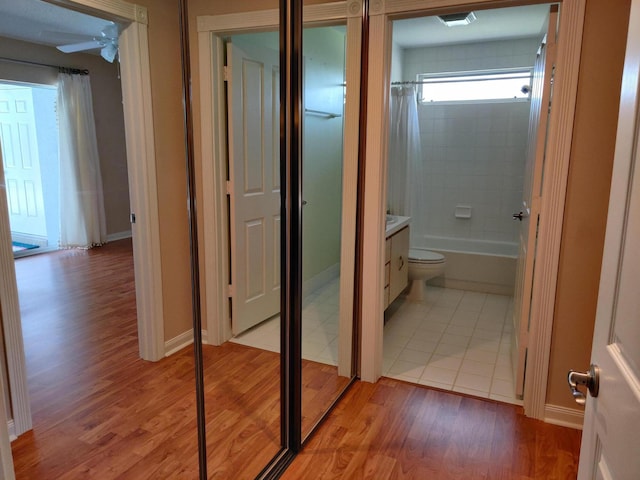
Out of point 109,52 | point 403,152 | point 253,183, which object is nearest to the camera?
point 109,52

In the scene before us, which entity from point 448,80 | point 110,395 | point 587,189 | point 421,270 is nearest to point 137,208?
point 110,395

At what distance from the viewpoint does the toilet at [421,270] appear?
409 centimetres

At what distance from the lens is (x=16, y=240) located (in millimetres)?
1397

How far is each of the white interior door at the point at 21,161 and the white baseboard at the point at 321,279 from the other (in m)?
1.61

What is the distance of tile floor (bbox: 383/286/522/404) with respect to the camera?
272 cm

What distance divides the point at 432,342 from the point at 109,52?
2628 millimetres

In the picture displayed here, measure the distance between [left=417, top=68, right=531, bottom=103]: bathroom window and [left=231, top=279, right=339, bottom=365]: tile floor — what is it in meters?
2.84

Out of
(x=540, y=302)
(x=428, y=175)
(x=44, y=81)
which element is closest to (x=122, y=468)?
(x=44, y=81)

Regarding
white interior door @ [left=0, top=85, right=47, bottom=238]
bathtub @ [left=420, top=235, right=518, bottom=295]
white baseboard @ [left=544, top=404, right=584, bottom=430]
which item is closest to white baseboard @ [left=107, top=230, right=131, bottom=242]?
white interior door @ [left=0, top=85, right=47, bottom=238]

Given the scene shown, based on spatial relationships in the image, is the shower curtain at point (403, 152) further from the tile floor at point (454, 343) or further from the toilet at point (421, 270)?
the tile floor at point (454, 343)

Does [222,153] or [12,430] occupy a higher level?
[222,153]

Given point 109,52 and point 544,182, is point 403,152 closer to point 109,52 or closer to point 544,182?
point 544,182

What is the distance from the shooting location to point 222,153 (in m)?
2.28

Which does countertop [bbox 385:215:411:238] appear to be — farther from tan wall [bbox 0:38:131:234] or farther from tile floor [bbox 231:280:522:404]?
tan wall [bbox 0:38:131:234]
